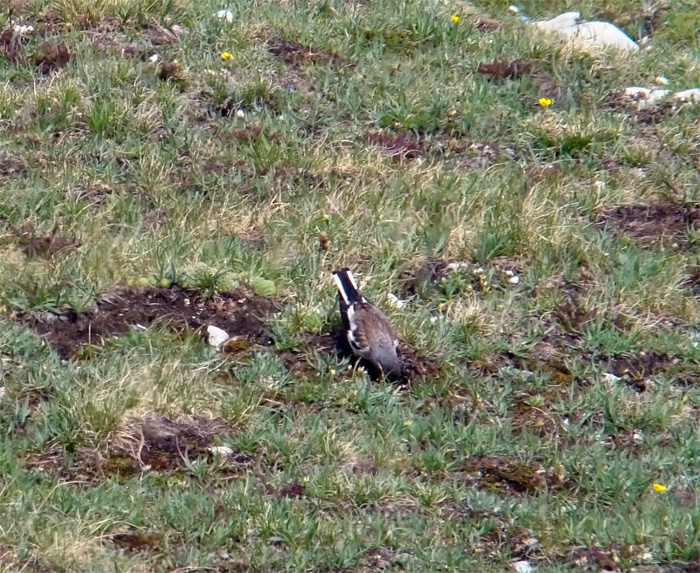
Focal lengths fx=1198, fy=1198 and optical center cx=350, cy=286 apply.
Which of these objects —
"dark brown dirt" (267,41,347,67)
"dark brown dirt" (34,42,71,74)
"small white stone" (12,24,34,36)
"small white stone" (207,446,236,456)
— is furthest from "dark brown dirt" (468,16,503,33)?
"small white stone" (207,446,236,456)

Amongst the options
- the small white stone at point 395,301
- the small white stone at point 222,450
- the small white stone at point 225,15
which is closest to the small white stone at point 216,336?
the small white stone at point 222,450

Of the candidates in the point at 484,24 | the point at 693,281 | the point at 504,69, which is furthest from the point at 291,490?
the point at 484,24

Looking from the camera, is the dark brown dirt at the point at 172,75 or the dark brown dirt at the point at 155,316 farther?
the dark brown dirt at the point at 172,75

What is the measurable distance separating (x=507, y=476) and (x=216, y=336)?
188cm

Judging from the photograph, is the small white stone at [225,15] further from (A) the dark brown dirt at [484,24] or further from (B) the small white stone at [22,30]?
(A) the dark brown dirt at [484,24]

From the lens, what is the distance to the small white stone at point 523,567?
18.1ft

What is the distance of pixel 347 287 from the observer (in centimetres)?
709

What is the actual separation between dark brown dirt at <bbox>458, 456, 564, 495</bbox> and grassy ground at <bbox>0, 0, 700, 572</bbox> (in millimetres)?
21

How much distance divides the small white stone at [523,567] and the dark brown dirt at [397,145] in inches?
157

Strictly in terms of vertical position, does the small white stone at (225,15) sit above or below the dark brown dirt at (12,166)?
above

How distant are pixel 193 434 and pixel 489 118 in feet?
14.4

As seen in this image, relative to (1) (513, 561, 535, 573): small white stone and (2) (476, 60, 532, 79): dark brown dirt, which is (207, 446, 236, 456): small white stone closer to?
(1) (513, 561, 535, 573): small white stone

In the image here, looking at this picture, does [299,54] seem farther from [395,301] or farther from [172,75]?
[395,301]

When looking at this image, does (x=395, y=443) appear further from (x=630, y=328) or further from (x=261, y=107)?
(x=261, y=107)
